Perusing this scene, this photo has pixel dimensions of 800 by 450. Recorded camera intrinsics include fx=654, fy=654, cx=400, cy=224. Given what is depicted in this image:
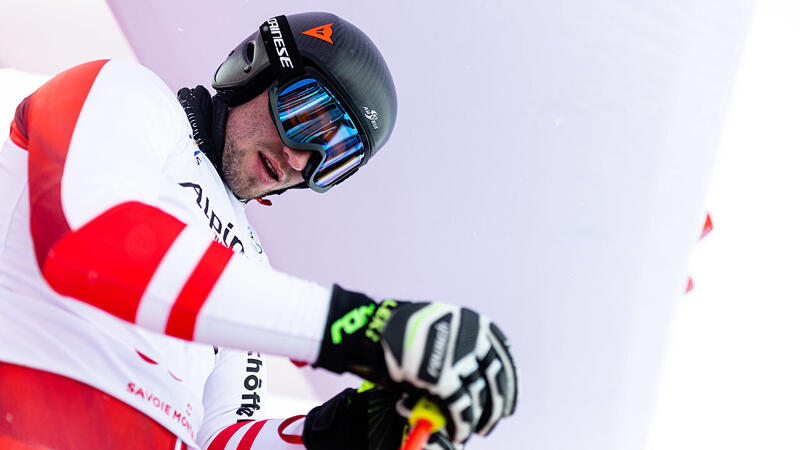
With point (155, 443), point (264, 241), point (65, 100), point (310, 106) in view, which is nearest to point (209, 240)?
point (65, 100)

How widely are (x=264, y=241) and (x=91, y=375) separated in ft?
4.25

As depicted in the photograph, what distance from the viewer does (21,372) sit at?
1094mm

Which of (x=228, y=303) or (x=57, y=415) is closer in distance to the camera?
(x=228, y=303)

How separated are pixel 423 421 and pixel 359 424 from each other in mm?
408

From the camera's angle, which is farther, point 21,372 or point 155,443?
point 155,443

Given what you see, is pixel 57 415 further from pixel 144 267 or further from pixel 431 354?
pixel 431 354

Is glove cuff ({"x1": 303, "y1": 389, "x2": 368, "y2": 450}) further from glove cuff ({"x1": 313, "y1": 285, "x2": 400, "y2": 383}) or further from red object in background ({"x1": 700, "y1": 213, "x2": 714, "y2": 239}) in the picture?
red object in background ({"x1": 700, "y1": 213, "x2": 714, "y2": 239})

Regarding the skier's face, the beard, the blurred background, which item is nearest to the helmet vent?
the skier's face

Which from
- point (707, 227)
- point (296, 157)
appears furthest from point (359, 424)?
point (707, 227)

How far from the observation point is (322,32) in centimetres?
164

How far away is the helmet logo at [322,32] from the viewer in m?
1.62

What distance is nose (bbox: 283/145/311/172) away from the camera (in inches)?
62.8

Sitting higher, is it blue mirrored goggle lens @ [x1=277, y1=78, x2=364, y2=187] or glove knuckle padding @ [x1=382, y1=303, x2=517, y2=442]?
Answer: blue mirrored goggle lens @ [x1=277, y1=78, x2=364, y2=187]

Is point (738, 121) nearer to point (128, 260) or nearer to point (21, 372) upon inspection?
point (128, 260)
